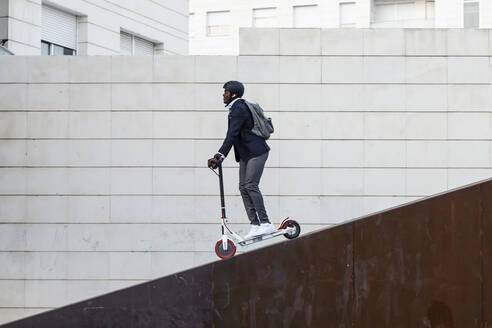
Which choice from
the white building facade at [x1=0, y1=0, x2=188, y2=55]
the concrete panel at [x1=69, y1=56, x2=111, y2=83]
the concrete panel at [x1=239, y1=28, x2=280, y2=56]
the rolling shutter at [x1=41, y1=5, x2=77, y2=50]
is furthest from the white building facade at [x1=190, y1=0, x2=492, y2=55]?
the concrete panel at [x1=69, y1=56, x2=111, y2=83]

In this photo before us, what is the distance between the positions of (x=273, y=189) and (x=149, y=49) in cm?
1037

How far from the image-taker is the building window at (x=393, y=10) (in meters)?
38.0

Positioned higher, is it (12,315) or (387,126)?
(387,126)

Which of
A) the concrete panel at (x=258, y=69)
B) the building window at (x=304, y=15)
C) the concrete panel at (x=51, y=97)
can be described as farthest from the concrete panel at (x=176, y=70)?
the building window at (x=304, y=15)

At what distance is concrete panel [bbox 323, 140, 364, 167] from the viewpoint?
1150 cm

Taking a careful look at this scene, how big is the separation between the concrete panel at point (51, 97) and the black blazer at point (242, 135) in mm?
3803

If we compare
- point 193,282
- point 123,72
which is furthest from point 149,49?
point 193,282

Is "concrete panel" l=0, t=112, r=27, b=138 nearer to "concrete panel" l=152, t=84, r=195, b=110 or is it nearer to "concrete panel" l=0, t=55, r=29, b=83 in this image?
"concrete panel" l=0, t=55, r=29, b=83

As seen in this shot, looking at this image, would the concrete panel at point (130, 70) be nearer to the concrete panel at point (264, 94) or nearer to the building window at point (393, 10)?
the concrete panel at point (264, 94)

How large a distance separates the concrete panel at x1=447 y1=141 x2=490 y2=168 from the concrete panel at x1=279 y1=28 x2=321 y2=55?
2486 millimetres

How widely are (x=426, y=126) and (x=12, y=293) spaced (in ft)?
21.9

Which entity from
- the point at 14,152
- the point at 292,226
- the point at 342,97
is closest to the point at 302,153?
the point at 342,97

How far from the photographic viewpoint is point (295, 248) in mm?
6527

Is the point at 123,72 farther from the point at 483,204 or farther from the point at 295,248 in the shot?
the point at 483,204
